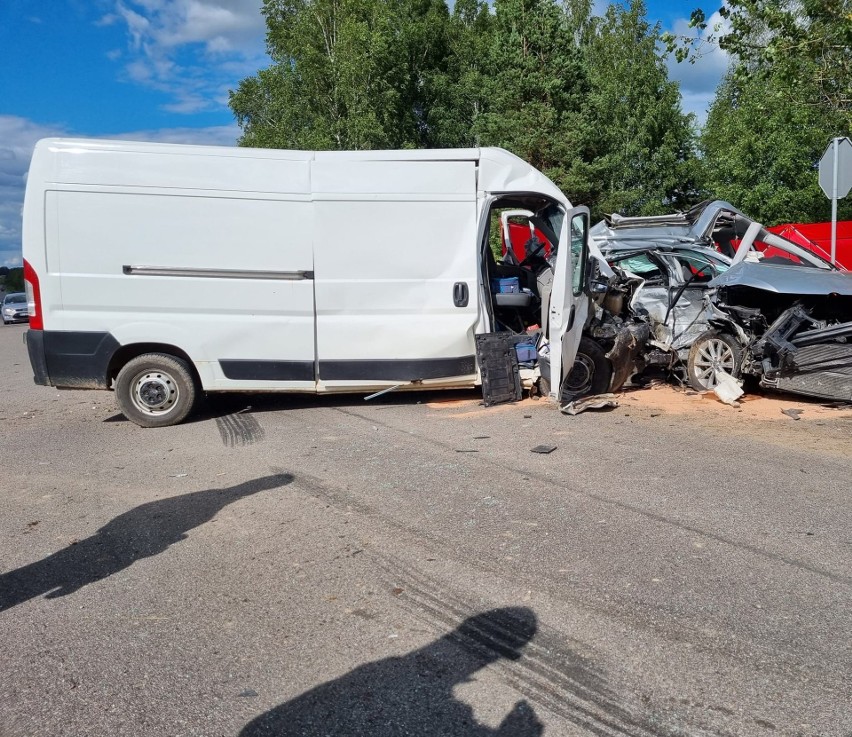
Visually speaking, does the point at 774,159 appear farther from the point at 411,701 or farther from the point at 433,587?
the point at 411,701

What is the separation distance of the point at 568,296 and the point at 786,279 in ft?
8.37

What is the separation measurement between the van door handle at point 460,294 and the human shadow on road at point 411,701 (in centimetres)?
503

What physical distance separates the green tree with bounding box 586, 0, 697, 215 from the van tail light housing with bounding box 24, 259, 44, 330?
21518 millimetres

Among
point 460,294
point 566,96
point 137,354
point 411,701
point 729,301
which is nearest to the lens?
point 411,701

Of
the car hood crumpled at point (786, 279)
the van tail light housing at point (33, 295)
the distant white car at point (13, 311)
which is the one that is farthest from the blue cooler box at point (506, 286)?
the distant white car at point (13, 311)

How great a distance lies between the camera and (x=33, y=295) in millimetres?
7551

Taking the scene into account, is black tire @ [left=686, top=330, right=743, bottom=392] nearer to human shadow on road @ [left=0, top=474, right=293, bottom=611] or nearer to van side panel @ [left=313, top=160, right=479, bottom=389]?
van side panel @ [left=313, top=160, right=479, bottom=389]

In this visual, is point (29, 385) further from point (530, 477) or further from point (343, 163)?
point (530, 477)

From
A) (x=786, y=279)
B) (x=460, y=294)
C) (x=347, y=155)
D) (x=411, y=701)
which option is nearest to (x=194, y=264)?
(x=347, y=155)

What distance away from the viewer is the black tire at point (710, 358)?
28.8 ft

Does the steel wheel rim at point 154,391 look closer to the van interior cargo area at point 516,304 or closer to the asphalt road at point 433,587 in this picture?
the asphalt road at point 433,587

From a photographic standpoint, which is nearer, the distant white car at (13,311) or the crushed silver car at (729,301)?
the crushed silver car at (729,301)

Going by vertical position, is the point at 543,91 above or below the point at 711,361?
above

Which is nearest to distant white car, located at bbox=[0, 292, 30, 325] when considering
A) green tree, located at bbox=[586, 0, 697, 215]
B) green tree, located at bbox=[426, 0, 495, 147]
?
green tree, located at bbox=[426, 0, 495, 147]
